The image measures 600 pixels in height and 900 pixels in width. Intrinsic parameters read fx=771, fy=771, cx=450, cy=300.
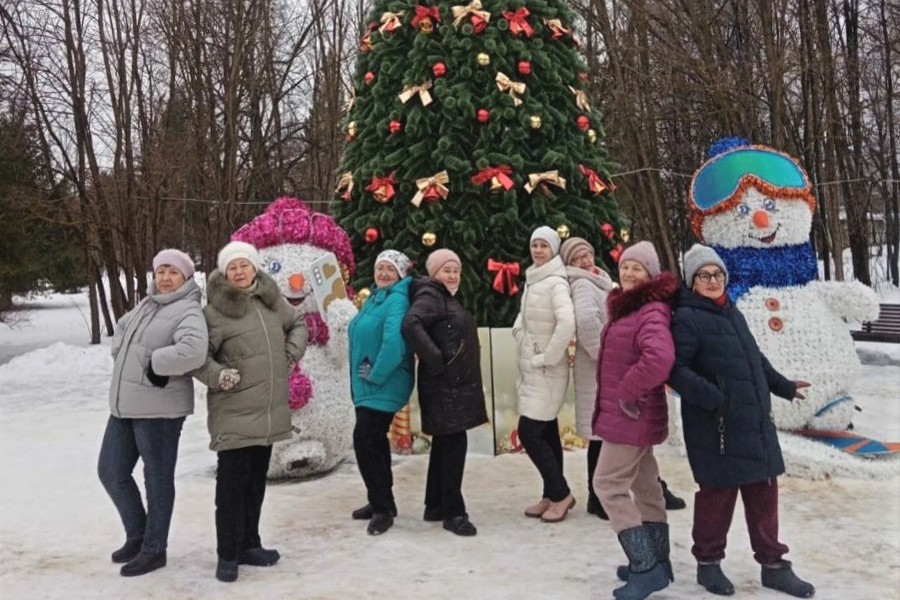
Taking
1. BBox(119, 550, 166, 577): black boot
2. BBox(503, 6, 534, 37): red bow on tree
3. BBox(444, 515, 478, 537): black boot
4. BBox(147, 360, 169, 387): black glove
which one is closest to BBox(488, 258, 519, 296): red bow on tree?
BBox(503, 6, 534, 37): red bow on tree

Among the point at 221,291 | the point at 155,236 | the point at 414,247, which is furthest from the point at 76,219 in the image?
the point at 221,291

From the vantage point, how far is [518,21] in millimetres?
6965

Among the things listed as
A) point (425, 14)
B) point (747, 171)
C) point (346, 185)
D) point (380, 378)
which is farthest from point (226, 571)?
point (425, 14)

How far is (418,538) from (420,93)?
3.97 metres

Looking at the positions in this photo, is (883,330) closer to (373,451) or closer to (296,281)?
(296,281)

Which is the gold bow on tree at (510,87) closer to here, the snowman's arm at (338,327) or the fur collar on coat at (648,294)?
the snowman's arm at (338,327)

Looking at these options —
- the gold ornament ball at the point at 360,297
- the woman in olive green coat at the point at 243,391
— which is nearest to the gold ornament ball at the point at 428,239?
the gold ornament ball at the point at 360,297

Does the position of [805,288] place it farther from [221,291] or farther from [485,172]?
[221,291]

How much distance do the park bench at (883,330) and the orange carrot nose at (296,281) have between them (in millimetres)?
10085

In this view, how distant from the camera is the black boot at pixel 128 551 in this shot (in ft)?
14.1

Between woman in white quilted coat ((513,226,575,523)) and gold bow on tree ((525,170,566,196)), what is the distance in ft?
6.11

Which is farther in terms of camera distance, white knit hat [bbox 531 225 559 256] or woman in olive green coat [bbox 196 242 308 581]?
white knit hat [bbox 531 225 559 256]

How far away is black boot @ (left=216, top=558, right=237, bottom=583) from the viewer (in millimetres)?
3969

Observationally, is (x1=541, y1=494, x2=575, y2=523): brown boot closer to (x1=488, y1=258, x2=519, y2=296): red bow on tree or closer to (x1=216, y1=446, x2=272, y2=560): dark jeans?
(x1=216, y1=446, x2=272, y2=560): dark jeans
